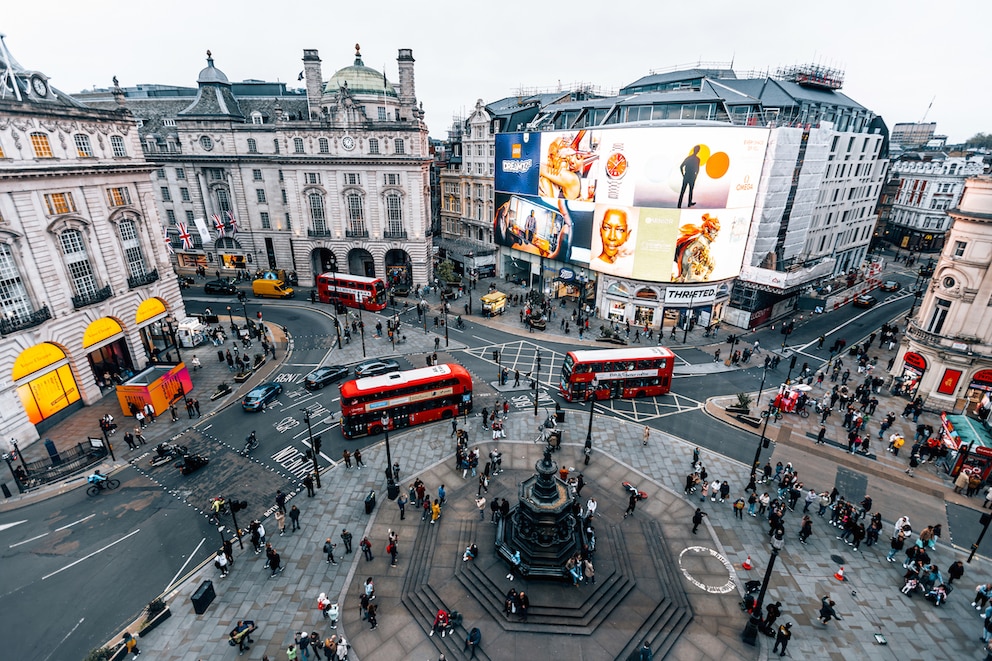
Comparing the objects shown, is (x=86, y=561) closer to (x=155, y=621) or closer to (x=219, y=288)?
(x=155, y=621)

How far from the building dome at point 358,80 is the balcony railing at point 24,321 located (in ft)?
138

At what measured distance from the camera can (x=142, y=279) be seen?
4022cm

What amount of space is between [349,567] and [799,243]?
58920mm

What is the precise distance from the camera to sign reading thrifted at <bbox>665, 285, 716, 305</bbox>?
5012 cm

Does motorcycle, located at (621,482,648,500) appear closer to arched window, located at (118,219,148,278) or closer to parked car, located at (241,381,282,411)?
parked car, located at (241,381,282,411)

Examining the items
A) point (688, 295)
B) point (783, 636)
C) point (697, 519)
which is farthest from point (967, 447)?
point (688, 295)

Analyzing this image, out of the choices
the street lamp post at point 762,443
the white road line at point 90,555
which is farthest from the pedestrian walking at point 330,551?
the street lamp post at point 762,443

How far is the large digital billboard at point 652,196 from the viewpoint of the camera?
45344 millimetres

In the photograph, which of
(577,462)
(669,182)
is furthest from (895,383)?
(577,462)

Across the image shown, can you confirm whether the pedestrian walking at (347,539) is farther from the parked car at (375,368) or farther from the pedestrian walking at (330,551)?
the parked car at (375,368)

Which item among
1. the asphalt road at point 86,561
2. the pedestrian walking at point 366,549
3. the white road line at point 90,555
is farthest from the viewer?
the pedestrian walking at point 366,549

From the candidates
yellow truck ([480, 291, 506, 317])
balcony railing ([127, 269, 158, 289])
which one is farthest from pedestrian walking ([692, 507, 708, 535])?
balcony railing ([127, 269, 158, 289])

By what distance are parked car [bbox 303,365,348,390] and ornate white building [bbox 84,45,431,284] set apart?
2547cm

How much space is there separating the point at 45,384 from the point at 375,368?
2308 cm
